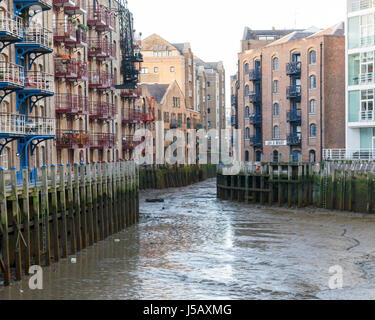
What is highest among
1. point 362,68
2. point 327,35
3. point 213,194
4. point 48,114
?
point 327,35

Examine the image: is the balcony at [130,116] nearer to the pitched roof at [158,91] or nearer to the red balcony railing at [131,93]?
the red balcony railing at [131,93]

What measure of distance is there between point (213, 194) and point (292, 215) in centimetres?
1652

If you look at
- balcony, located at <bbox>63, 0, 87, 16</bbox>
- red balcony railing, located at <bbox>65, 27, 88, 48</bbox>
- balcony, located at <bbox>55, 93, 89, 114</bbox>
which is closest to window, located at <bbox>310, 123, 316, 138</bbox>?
balcony, located at <bbox>55, 93, 89, 114</bbox>

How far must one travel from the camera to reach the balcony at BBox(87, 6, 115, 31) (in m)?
44.0

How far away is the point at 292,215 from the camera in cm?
3425

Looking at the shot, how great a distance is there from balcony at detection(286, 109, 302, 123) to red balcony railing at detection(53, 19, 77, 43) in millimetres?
28361

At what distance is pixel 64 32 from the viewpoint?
3694 cm

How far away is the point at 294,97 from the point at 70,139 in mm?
29428

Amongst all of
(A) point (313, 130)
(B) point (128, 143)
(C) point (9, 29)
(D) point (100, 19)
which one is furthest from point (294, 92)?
(C) point (9, 29)

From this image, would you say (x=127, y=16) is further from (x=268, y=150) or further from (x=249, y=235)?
(x=249, y=235)

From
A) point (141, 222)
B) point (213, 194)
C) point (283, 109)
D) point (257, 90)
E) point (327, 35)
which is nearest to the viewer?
point (141, 222)

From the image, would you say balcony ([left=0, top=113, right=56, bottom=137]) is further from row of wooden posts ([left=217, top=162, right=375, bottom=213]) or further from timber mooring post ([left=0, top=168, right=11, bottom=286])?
row of wooden posts ([left=217, top=162, right=375, bottom=213])

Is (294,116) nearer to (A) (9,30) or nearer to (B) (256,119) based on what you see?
(B) (256,119)

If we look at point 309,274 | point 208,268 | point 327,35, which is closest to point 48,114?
point 208,268
